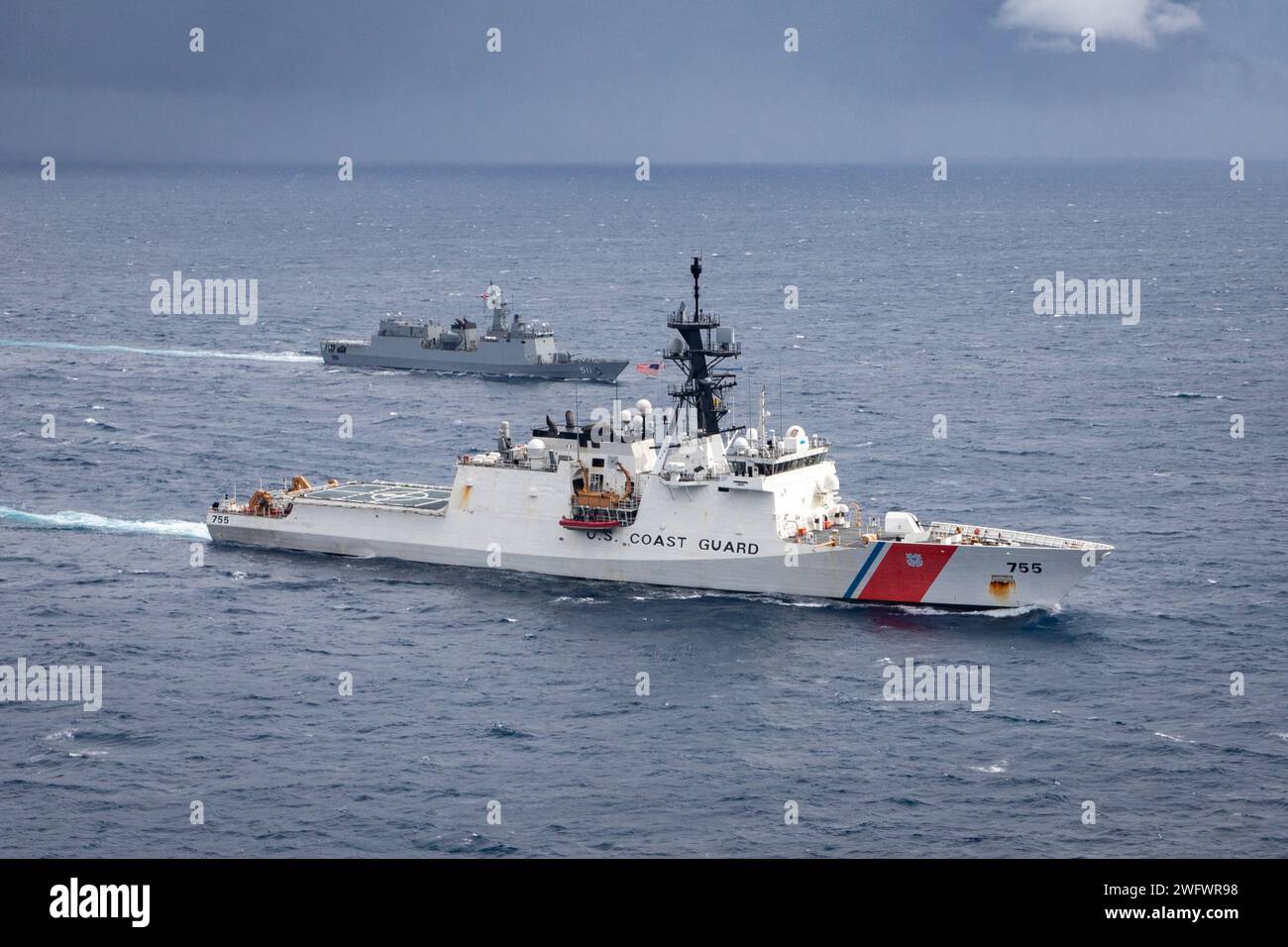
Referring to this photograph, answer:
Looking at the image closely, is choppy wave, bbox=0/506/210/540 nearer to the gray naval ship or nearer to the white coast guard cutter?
the white coast guard cutter

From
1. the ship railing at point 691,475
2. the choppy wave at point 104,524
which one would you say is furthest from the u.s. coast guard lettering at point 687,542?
the choppy wave at point 104,524

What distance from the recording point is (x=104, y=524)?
7056 cm

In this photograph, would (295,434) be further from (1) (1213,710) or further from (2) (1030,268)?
(2) (1030,268)

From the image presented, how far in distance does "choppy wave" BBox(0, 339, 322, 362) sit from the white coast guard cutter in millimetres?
49538

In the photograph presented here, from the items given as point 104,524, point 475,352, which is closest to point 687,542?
point 104,524

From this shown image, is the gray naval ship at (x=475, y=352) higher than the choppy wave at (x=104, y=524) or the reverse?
higher

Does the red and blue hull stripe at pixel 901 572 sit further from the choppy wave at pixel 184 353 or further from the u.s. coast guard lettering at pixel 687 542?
the choppy wave at pixel 184 353

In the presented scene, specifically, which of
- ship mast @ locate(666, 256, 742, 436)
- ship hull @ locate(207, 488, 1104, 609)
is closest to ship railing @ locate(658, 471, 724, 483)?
ship hull @ locate(207, 488, 1104, 609)

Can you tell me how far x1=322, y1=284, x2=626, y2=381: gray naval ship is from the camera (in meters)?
110

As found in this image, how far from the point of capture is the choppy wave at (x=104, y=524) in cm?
6994

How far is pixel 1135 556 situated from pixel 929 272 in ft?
389

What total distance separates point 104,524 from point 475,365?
143 feet

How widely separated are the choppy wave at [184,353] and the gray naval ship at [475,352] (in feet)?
12.8

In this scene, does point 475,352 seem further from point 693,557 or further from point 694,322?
point 693,557
